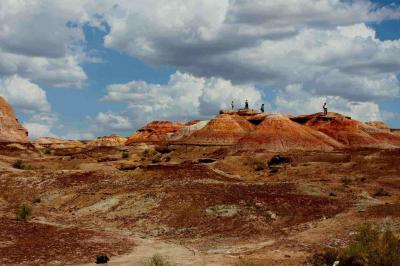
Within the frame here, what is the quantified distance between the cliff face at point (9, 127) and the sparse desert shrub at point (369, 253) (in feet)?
337

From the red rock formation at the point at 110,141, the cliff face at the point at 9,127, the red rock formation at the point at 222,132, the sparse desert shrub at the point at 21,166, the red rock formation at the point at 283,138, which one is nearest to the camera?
the sparse desert shrub at the point at 21,166

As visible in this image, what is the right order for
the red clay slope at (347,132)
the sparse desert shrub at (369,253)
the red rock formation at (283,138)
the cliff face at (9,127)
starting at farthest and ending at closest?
the cliff face at (9,127) < the red clay slope at (347,132) < the red rock formation at (283,138) < the sparse desert shrub at (369,253)

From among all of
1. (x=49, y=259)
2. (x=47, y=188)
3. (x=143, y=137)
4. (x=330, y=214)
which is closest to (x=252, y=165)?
(x=47, y=188)

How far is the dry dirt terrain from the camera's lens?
22781 millimetres

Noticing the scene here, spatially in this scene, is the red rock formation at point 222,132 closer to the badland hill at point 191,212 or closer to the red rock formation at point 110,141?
the badland hill at point 191,212

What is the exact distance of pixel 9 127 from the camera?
A: 114625 mm

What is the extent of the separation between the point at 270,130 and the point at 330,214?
6985 cm

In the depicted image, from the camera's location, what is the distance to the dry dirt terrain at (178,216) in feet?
74.7

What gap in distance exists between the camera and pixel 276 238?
25766mm

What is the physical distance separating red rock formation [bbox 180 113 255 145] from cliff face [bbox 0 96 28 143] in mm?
39402

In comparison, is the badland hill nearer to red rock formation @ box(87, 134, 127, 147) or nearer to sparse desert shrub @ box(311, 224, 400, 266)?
sparse desert shrub @ box(311, 224, 400, 266)

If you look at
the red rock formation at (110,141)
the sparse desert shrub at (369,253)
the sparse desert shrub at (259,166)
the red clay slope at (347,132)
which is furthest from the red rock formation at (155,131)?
the sparse desert shrub at (369,253)

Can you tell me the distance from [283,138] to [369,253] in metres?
80.4

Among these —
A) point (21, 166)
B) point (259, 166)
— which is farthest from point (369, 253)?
point (21, 166)
